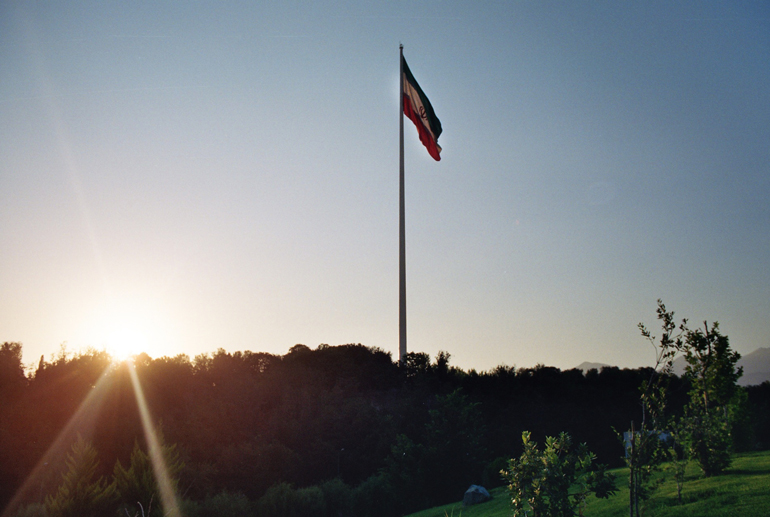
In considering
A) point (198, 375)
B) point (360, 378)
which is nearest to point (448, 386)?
point (360, 378)

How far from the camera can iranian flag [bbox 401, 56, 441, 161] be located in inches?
1449

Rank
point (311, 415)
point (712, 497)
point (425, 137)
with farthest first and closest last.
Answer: point (311, 415)
point (425, 137)
point (712, 497)

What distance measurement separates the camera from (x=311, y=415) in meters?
43.7

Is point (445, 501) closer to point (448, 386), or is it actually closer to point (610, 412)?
point (448, 386)

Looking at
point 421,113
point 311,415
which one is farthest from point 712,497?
point 311,415

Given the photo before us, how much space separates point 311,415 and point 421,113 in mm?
25267

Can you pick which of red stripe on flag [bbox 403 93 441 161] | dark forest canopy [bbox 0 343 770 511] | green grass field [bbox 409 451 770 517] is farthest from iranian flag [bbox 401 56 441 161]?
green grass field [bbox 409 451 770 517]

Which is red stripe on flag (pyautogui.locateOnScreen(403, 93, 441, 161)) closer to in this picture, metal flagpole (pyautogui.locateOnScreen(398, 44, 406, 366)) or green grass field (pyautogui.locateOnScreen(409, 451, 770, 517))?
metal flagpole (pyautogui.locateOnScreen(398, 44, 406, 366))

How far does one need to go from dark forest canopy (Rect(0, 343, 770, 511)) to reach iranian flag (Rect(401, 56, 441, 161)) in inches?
666

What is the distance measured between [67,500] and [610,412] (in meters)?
49.7

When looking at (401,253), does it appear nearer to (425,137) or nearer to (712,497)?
(425,137)

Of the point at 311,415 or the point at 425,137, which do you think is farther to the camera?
the point at 311,415

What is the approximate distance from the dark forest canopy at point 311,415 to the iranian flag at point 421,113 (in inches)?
666

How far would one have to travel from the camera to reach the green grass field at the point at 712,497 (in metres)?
14.4
